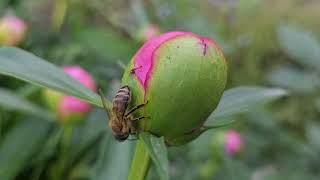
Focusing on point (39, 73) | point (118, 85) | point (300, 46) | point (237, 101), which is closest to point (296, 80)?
point (300, 46)

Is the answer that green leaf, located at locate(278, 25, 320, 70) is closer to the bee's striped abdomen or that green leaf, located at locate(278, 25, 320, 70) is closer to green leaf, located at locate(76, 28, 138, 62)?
green leaf, located at locate(76, 28, 138, 62)

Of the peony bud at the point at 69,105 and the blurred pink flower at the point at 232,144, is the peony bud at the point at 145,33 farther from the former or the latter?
the peony bud at the point at 69,105

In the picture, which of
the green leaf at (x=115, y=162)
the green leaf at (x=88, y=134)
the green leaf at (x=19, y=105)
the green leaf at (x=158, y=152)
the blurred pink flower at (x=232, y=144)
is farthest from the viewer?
the blurred pink flower at (x=232, y=144)

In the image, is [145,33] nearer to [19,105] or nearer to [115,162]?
[19,105]

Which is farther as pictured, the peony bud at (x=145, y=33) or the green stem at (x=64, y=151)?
the peony bud at (x=145, y=33)

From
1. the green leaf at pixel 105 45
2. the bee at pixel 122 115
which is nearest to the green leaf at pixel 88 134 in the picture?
the green leaf at pixel 105 45

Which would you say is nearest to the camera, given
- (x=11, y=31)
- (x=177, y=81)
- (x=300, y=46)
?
(x=177, y=81)
